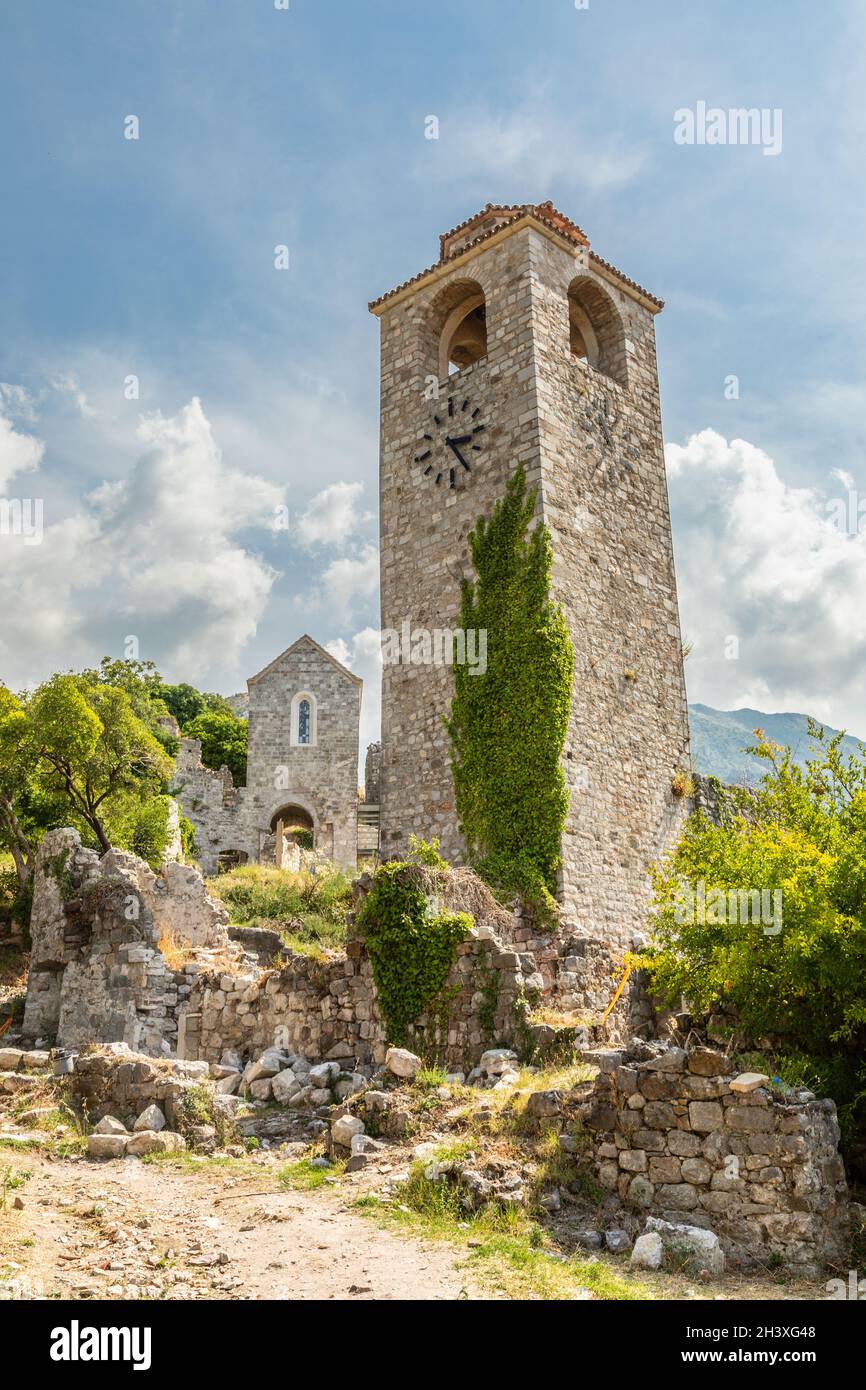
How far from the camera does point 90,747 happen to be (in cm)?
1944

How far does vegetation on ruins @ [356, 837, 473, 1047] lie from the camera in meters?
10.7

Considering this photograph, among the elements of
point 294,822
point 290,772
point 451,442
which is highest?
point 451,442

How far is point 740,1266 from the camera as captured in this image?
630 centimetres

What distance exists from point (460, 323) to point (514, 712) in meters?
8.92

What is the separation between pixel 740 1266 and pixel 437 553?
12.2m

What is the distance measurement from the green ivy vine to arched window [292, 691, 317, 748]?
78.0 ft

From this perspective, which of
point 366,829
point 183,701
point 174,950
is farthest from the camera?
point 183,701

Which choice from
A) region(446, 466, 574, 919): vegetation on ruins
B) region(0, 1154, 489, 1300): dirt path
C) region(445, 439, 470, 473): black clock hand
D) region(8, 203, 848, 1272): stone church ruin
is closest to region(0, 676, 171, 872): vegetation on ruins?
region(8, 203, 848, 1272): stone church ruin

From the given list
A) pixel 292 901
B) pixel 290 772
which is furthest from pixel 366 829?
pixel 292 901

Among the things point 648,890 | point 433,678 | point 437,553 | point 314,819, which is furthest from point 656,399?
point 314,819

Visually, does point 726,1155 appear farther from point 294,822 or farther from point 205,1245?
point 294,822

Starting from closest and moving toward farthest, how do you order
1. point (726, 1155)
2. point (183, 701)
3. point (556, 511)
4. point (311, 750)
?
point (726, 1155) → point (556, 511) → point (311, 750) → point (183, 701)

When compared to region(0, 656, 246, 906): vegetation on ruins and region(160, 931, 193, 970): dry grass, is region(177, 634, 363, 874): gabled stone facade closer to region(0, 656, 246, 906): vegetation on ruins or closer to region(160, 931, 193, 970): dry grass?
region(0, 656, 246, 906): vegetation on ruins
